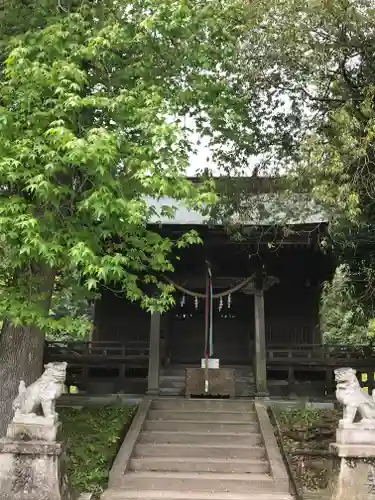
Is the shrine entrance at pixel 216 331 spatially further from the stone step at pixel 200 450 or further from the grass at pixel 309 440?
the stone step at pixel 200 450

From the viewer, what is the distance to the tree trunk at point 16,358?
7.65m

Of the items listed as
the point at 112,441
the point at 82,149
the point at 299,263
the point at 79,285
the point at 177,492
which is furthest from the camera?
the point at 299,263

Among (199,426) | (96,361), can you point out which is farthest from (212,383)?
(96,361)

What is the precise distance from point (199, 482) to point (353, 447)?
2382 mm

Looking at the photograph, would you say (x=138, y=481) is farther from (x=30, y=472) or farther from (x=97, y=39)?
(x=97, y=39)

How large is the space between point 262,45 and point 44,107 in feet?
14.9

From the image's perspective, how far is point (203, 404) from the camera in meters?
10.2

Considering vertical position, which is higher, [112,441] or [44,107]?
[44,107]

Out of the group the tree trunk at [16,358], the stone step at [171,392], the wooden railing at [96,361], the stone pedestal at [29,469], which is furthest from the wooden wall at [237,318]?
the stone pedestal at [29,469]

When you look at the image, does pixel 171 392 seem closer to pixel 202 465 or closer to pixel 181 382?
pixel 181 382

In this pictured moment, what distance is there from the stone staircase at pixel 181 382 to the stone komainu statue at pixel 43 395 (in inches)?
201

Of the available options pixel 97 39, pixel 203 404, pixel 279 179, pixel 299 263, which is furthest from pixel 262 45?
pixel 203 404

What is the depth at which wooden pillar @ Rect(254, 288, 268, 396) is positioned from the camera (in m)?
11.1

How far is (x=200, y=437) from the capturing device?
28.9ft
